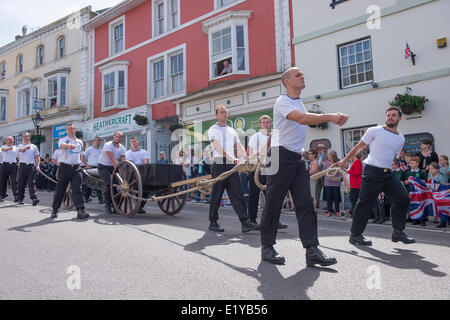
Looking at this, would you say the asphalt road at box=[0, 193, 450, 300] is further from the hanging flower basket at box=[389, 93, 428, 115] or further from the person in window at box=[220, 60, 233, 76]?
the person in window at box=[220, 60, 233, 76]

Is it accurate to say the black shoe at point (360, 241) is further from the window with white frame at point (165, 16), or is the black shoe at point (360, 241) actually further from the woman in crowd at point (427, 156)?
the window with white frame at point (165, 16)

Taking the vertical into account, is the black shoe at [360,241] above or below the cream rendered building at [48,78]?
below

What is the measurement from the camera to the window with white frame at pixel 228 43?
15.1 meters

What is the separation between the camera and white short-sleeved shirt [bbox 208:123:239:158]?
19.5 feet

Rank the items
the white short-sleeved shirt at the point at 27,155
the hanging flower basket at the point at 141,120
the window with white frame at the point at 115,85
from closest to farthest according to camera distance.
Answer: the white short-sleeved shirt at the point at 27,155, the hanging flower basket at the point at 141,120, the window with white frame at the point at 115,85

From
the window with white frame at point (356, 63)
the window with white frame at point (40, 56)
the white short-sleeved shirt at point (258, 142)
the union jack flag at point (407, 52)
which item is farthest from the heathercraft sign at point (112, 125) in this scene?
the white short-sleeved shirt at point (258, 142)

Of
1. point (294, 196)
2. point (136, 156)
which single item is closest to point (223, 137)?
point (294, 196)

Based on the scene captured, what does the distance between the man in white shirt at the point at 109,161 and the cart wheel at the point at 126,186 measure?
1.06 ft

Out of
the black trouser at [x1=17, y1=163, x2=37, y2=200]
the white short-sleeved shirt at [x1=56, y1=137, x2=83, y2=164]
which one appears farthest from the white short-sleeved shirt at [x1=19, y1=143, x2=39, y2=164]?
the white short-sleeved shirt at [x1=56, y1=137, x2=83, y2=164]

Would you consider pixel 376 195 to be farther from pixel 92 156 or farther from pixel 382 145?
pixel 92 156

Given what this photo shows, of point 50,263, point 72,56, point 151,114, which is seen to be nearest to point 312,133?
point 151,114

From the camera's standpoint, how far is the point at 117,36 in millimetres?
21094
